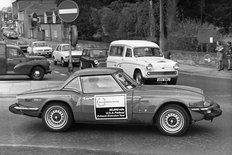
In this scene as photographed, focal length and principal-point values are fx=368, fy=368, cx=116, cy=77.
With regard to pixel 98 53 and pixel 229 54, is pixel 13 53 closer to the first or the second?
pixel 98 53

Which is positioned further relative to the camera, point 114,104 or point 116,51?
point 116,51

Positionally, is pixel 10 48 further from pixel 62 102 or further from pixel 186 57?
pixel 186 57

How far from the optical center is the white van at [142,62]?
14.4 meters

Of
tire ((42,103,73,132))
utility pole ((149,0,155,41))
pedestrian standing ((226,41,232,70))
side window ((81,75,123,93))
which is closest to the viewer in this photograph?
side window ((81,75,123,93))

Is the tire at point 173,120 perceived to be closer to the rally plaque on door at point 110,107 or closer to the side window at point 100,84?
the rally plaque on door at point 110,107

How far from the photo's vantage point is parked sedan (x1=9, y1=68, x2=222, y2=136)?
7039 mm

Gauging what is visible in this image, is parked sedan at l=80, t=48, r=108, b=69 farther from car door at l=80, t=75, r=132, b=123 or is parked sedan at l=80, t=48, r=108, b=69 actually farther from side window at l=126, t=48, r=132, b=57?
car door at l=80, t=75, r=132, b=123

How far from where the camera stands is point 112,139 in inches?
275

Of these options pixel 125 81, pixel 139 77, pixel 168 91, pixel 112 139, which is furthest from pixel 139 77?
pixel 112 139

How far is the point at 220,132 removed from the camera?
24.2ft

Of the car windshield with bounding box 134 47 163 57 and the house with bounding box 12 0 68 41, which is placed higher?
the house with bounding box 12 0 68 41

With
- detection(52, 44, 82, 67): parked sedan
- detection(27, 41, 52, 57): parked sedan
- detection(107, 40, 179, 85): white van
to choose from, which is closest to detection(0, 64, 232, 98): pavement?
detection(107, 40, 179, 85): white van

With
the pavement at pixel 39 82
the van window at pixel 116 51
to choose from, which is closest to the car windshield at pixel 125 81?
the pavement at pixel 39 82

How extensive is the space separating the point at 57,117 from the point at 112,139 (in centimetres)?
132
